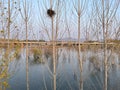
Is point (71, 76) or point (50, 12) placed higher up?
point (50, 12)

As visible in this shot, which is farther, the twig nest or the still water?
the still water

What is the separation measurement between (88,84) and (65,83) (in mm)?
994

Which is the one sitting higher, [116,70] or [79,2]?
[79,2]

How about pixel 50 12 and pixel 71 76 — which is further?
pixel 71 76

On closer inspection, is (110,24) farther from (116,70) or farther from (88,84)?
(116,70)

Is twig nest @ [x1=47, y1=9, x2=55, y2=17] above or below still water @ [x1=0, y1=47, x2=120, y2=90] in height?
above

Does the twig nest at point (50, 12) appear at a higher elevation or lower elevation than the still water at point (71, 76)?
higher

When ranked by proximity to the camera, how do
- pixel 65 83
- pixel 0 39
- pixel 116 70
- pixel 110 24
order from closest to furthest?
pixel 0 39
pixel 110 24
pixel 65 83
pixel 116 70

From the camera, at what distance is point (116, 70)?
31.1 feet

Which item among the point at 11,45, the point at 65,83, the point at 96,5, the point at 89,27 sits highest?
the point at 96,5

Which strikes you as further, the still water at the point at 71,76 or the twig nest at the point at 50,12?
the still water at the point at 71,76

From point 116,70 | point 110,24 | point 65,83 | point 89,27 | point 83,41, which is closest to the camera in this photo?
point 110,24

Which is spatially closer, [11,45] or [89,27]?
[11,45]

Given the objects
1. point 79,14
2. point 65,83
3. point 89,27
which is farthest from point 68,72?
point 79,14
